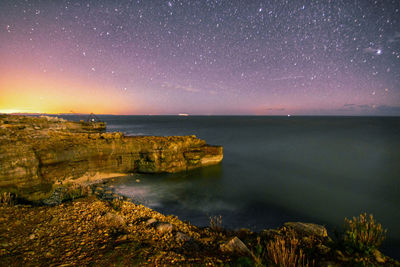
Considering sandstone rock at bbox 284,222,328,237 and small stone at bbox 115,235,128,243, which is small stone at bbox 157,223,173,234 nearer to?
small stone at bbox 115,235,128,243

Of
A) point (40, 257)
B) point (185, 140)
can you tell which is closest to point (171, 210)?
point (40, 257)

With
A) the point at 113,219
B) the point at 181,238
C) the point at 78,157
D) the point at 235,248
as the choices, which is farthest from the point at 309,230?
the point at 78,157

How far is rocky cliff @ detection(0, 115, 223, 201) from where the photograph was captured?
9.67 metres

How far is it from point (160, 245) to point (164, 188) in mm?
8818

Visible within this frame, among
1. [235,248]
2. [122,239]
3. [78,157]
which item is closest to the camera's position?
[235,248]

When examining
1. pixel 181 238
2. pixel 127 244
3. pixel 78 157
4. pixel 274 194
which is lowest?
pixel 274 194

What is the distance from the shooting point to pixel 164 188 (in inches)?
505

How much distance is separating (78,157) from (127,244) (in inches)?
430

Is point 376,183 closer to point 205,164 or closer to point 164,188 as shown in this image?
point 205,164

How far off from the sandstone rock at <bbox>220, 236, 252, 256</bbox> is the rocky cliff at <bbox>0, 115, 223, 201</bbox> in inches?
436

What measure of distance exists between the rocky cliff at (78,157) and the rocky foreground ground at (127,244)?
214 inches

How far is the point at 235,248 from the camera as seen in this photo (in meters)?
4.18

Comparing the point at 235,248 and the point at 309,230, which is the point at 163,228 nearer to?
the point at 235,248

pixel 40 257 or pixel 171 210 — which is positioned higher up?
pixel 40 257
